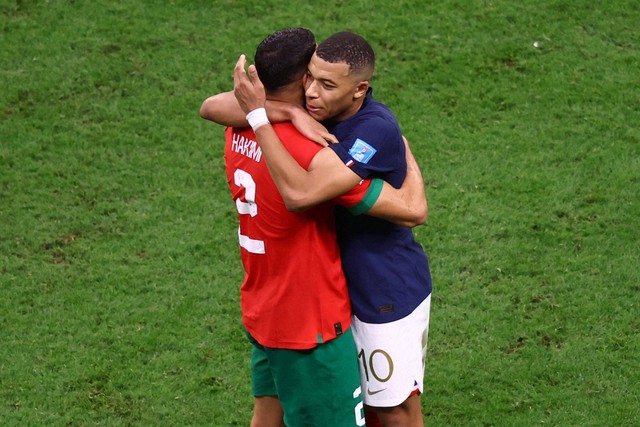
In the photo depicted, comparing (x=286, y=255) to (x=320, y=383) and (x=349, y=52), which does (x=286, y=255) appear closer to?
(x=320, y=383)

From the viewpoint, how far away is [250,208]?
4.81 meters

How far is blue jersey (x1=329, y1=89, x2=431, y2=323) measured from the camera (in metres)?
4.70

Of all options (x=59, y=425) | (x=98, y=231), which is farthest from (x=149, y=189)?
(x=59, y=425)

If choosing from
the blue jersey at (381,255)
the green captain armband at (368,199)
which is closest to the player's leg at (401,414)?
the blue jersey at (381,255)

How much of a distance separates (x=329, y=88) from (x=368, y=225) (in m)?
0.61

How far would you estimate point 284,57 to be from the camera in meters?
4.59

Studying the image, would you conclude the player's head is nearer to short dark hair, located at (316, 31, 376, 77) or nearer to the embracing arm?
short dark hair, located at (316, 31, 376, 77)

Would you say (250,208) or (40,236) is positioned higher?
(250,208)

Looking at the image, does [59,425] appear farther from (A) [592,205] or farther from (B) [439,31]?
(B) [439,31]

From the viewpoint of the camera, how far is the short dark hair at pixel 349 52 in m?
4.60

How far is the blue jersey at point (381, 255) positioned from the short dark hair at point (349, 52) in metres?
0.19

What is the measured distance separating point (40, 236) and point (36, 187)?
59 cm

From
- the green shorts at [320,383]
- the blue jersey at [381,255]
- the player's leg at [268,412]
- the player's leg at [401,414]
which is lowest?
the player's leg at [268,412]

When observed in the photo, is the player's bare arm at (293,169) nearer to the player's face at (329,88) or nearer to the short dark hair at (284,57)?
the short dark hair at (284,57)
